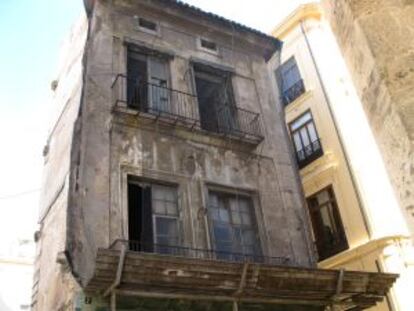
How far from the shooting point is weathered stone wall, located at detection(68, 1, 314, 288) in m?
8.48

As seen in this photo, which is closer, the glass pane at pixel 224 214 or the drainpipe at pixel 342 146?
the glass pane at pixel 224 214

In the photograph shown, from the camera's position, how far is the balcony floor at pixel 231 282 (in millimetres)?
6715

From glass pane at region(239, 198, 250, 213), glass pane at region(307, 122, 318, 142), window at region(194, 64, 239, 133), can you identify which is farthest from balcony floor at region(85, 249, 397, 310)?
glass pane at region(307, 122, 318, 142)

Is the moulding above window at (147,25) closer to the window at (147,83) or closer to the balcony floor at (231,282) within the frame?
the window at (147,83)

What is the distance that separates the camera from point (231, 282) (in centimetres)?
747

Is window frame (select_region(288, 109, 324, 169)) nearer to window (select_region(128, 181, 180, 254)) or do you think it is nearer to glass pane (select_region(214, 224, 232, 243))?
glass pane (select_region(214, 224, 232, 243))

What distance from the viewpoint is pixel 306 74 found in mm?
18797

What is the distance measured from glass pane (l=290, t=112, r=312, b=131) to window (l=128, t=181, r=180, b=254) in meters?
10.0

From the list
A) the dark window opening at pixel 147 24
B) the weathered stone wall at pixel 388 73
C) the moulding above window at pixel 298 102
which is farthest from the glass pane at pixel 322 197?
the weathered stone wall at pixel 388 73

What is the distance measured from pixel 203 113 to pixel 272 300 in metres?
5.71

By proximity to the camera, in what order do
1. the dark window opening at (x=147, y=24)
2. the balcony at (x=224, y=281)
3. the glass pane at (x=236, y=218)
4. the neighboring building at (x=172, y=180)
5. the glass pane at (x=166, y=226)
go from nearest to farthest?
the balcony at (x=224, y=281), the neighboring building at (x=172, y=180), the glass pane at (x=166, y=226), the glass pane at (x=236, y=218), the dark window opening at (x=147, y=24)

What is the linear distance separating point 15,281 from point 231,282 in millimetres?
22469

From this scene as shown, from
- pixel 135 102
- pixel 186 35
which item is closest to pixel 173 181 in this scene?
pixel 135 102

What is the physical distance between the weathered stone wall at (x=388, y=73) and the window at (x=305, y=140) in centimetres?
1491
